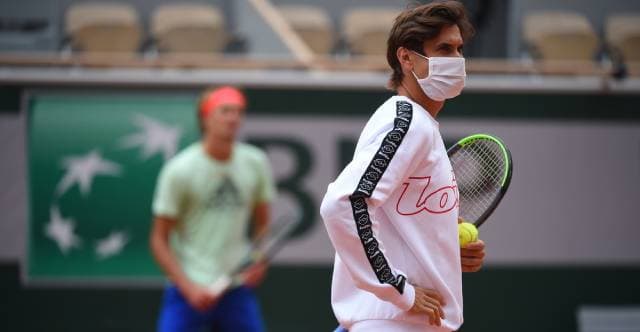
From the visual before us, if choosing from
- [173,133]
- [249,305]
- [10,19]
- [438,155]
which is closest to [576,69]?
[173,133]

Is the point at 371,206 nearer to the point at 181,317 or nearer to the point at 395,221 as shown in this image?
the point at 395,221

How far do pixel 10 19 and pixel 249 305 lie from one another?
651 centimetres

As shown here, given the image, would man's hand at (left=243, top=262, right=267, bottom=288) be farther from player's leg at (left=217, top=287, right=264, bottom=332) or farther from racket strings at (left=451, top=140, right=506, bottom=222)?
racket strings at (left=451, top=140, right=506, bottom=222)

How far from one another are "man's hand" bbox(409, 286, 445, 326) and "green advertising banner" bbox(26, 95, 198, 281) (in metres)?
4.88

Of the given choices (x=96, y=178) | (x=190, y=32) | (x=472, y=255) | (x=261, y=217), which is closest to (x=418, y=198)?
(x=472, y=255)

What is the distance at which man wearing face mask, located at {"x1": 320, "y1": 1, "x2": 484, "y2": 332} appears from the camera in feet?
9.87

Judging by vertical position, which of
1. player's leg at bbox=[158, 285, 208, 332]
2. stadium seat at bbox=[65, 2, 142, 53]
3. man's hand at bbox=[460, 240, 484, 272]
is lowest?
stadium seat at bbox=[65, 2, 142, 53]

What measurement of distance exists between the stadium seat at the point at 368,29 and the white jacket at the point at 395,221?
7393mm

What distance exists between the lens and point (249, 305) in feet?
19.1

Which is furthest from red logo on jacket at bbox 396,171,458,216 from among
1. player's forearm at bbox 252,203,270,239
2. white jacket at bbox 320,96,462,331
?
player's forearm at bbox 252,203,270,239

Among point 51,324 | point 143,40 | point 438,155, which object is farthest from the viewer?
point 143,40

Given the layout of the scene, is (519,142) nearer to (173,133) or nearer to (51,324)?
(173,133)

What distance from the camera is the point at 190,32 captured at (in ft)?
35.3

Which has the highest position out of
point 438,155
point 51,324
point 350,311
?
point 438,155
